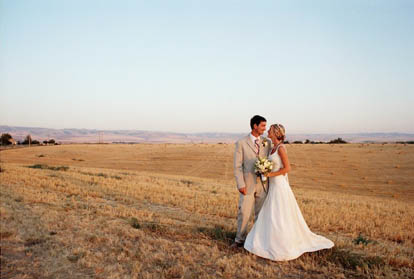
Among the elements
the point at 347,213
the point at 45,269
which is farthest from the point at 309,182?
the point at 45,269

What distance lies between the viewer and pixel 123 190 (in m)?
15.7

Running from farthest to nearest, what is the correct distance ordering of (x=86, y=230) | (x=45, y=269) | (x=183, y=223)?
(x=183, y=223), (x=86, y=230), (x=45, y=269)

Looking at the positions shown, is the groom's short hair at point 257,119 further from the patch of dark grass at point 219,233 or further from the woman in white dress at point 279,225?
the patch of dark grass at point 219,233

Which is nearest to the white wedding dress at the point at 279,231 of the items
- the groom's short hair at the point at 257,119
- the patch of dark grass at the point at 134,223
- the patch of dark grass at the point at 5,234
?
the groom's short hair at the point at 257,119

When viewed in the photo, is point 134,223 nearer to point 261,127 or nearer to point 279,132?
point 261,127

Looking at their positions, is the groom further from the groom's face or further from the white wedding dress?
the white wedding dress

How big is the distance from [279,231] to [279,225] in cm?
12

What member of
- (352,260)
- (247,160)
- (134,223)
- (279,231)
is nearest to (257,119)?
(247,160)

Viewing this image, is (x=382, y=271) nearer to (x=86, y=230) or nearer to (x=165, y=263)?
(x=165, y=263)

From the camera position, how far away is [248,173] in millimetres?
7660

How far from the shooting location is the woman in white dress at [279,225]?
23.2 feet

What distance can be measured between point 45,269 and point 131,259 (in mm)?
1537

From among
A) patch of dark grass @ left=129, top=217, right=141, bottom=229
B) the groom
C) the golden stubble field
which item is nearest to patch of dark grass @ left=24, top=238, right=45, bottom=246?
the golden stubble field

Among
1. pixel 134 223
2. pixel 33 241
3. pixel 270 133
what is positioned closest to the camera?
pixel 33 241
